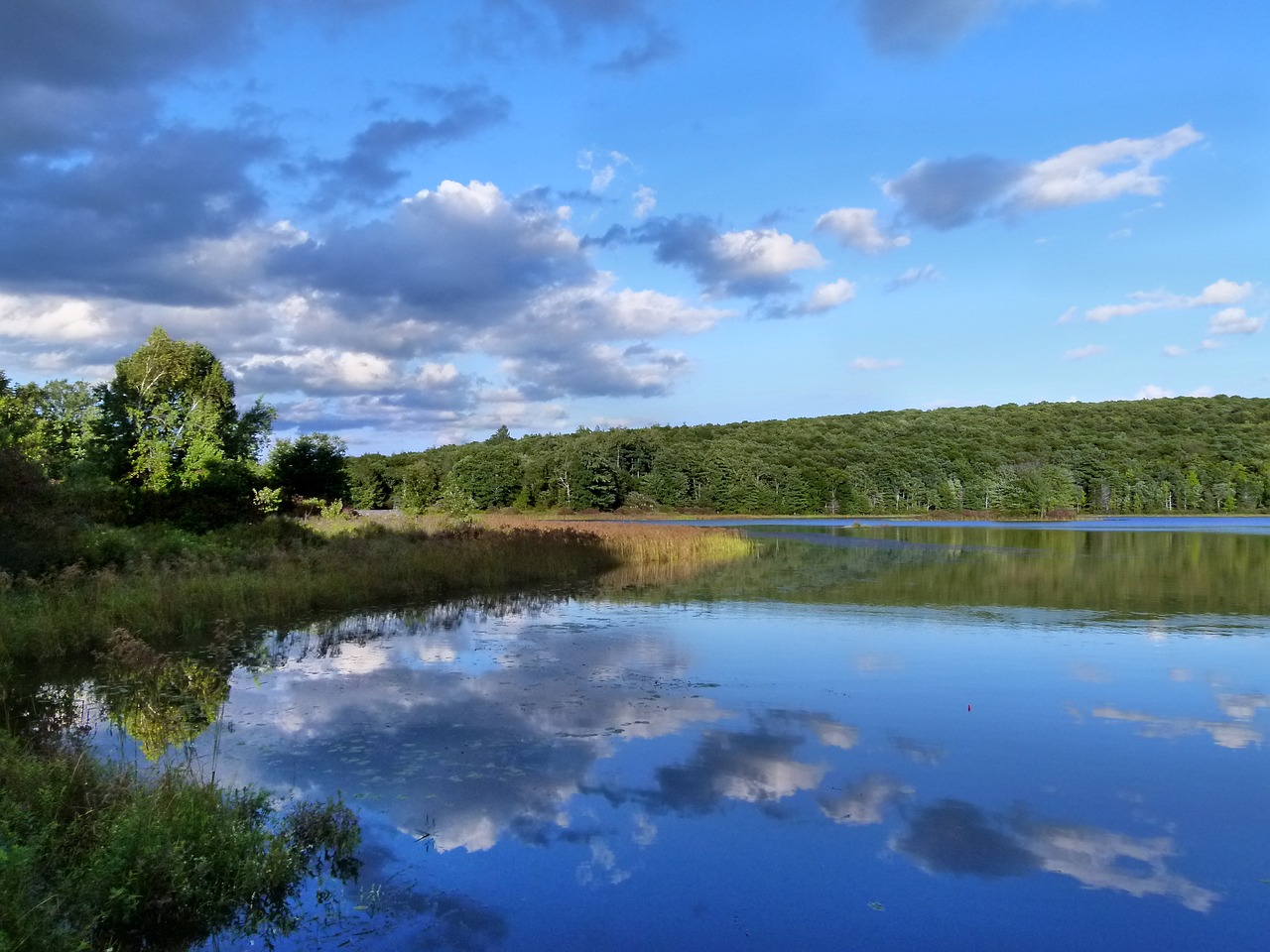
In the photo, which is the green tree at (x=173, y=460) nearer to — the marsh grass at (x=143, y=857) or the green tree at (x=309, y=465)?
the green tree at (x=309, y=465)

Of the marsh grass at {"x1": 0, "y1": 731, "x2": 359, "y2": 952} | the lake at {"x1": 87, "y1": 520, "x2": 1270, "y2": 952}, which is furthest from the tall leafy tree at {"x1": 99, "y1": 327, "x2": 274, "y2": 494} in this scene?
the marsh grass at {"x1": 0, "y1": 731, "x2": 359, "y2": 952}

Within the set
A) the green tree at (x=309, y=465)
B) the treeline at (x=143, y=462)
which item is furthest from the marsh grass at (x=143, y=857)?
the green tree at (x=309, y=465)

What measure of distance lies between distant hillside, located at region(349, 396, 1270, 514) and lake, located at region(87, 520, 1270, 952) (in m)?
58.2

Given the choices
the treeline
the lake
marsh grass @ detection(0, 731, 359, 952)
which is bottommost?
the lake

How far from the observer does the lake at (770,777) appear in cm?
448

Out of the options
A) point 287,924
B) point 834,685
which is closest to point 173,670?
point 287,924

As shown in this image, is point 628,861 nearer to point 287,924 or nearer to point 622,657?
point 287,924

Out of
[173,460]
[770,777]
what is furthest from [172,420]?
[770,777]

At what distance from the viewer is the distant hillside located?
7312cm

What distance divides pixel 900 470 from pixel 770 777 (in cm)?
7593

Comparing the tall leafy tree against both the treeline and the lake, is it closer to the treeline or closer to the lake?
the treeline

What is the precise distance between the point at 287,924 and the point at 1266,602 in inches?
725

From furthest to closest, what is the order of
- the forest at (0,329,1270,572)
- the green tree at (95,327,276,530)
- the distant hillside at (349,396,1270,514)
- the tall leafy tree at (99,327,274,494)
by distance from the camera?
the distant hillside at (349,396,1270,514), the forest at (0,329,1270,572), the tall leafy tree at (99,327,274,494), the green tree at (95,327,276,530)

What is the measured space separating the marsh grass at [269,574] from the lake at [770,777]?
1.31 meters
